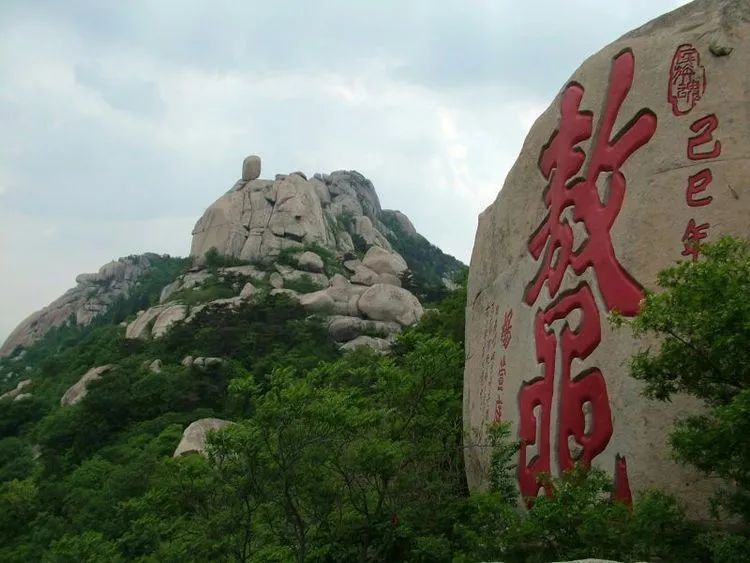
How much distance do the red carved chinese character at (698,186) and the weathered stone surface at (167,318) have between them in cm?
2369

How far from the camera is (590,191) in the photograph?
584 centimetres

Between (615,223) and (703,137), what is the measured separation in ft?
2.51

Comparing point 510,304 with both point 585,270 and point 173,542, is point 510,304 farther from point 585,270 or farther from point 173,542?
point 173,542

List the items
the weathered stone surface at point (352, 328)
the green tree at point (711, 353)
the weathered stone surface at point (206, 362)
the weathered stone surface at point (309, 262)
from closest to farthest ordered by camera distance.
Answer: the green tree at point (711, 353)
the weathered stone surface at point (206, 362)
the weathered stone surface at point (352, 328)
the weathered stone surface at point (309, 262)

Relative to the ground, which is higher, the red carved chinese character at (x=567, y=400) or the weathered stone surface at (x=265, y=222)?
the weathered stone surface at (x=265, y=222)

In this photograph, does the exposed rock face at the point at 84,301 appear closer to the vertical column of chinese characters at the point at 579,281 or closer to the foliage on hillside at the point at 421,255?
the foliage on hillside at the point at 421,255

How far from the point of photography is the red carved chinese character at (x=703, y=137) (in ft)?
17.1

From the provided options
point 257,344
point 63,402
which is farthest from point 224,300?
point 63,402

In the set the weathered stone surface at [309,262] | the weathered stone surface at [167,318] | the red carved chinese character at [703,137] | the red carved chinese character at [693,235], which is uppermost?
the weathered stone surface at [309,262]

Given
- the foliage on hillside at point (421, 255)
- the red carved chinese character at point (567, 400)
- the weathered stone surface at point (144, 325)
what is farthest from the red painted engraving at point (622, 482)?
the foliage on hillside at point (421, 255)

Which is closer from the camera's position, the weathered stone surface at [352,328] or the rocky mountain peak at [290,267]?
the weathered stone surface at [352,328]

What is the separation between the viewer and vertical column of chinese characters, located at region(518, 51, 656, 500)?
17.6 ft

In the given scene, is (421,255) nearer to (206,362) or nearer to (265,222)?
(265,222)

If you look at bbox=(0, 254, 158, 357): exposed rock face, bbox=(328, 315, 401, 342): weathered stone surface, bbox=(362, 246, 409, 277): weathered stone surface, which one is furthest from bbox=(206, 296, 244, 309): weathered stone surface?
bbox=(0, 254, 158, 357): exposed rock face
